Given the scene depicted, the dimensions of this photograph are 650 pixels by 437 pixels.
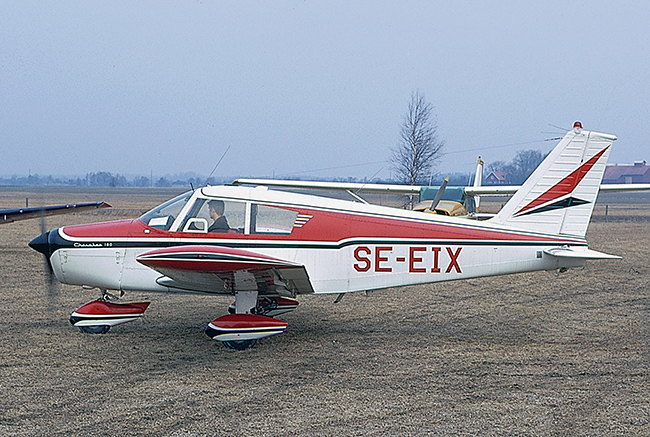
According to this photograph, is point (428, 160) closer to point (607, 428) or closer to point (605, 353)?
point (605, 353)

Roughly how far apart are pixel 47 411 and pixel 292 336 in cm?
357

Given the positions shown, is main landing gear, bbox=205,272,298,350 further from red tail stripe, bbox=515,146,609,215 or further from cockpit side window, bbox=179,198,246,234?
red tail stripe, bbox=515,146,609,215

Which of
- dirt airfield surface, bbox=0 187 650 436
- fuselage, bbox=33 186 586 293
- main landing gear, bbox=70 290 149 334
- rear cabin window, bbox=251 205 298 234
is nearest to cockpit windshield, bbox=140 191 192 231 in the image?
fuselage, bbox=33 186 586 293

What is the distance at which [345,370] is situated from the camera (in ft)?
21.7

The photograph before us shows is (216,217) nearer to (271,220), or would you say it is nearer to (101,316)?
(271,220)

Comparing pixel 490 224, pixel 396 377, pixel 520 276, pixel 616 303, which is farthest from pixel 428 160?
pixel 396 377

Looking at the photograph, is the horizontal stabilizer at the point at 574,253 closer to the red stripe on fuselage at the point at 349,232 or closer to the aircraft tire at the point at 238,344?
the red stripe on fuselage at the point at 349,232

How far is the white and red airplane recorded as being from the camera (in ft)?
25.1

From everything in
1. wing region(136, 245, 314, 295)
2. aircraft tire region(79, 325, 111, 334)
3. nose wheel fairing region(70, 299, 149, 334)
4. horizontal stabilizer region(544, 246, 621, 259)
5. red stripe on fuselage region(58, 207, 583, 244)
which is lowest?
aircraft tire region(79, 325, 111, 334)

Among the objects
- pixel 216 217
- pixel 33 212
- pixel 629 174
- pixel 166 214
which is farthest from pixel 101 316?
pixel 629 174

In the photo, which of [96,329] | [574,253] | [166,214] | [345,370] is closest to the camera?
[345,370]

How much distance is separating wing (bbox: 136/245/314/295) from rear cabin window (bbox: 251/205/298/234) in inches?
24.8

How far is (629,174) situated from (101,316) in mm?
114453

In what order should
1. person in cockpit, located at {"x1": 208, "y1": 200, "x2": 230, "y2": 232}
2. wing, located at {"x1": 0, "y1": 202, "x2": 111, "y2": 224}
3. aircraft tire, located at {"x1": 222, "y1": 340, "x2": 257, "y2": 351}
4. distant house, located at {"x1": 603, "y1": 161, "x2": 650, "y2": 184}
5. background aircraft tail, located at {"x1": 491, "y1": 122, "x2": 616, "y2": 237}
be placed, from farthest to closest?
distant house, located at {"x1": 603, "y1": 161, "x2": 650, "y2": 184}, wing, located at {"x1": 0, "y1": 202, "x2": 111, "y2": 224}, background aircraft tail, located at {"x1": 491, "y1": 122, "x2": 616, "y2": 237}, person in cockpit, located at {"x1": 208, "y1": 200, "x2": 230, "y2": 232}, aircraft tire, located at {"x1": 222, "y1": 340, "x2": 257, "y2": 351}
